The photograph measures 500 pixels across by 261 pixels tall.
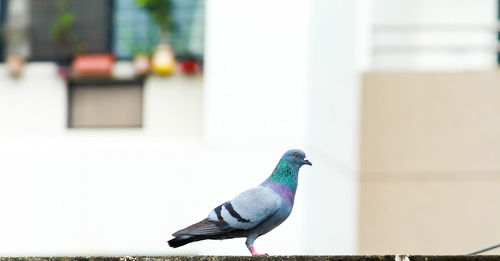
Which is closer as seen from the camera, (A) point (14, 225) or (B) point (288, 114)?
(B) point (288, 114)

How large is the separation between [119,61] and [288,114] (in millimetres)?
1482

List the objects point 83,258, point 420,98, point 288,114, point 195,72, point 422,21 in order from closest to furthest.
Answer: point 83,258
point 288,114
point 195,72
point 420,98
point 422,21

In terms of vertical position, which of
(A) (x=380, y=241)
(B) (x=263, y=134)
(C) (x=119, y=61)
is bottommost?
(A) (x=380, y=241)

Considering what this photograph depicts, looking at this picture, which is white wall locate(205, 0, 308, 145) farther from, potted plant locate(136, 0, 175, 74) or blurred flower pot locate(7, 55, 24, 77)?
blurred flower pot locate(7, 55, 24, 77)

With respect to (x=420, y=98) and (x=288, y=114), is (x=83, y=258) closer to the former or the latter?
(x=288, y=114)

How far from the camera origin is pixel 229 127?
7.71 m

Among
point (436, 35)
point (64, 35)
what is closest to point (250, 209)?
point (64, 35)

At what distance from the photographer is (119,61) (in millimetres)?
8359

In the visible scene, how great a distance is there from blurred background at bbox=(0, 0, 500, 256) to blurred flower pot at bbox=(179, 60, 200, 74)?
0.03 feet

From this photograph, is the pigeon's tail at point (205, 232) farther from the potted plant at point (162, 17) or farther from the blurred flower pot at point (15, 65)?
the blurred flower pot at point (15, 65)

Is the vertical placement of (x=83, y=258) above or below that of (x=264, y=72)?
below

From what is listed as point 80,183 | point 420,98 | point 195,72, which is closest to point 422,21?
point 420,98

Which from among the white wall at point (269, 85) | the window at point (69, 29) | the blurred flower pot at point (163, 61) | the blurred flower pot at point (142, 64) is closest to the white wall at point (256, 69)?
the white wall at point (269, 85)

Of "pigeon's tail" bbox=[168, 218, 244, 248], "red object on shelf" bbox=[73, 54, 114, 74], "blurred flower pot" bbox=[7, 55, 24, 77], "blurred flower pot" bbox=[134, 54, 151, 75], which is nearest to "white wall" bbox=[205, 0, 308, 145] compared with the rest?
"blurred flower pot" bbox=[134, 54, 151, 75]
